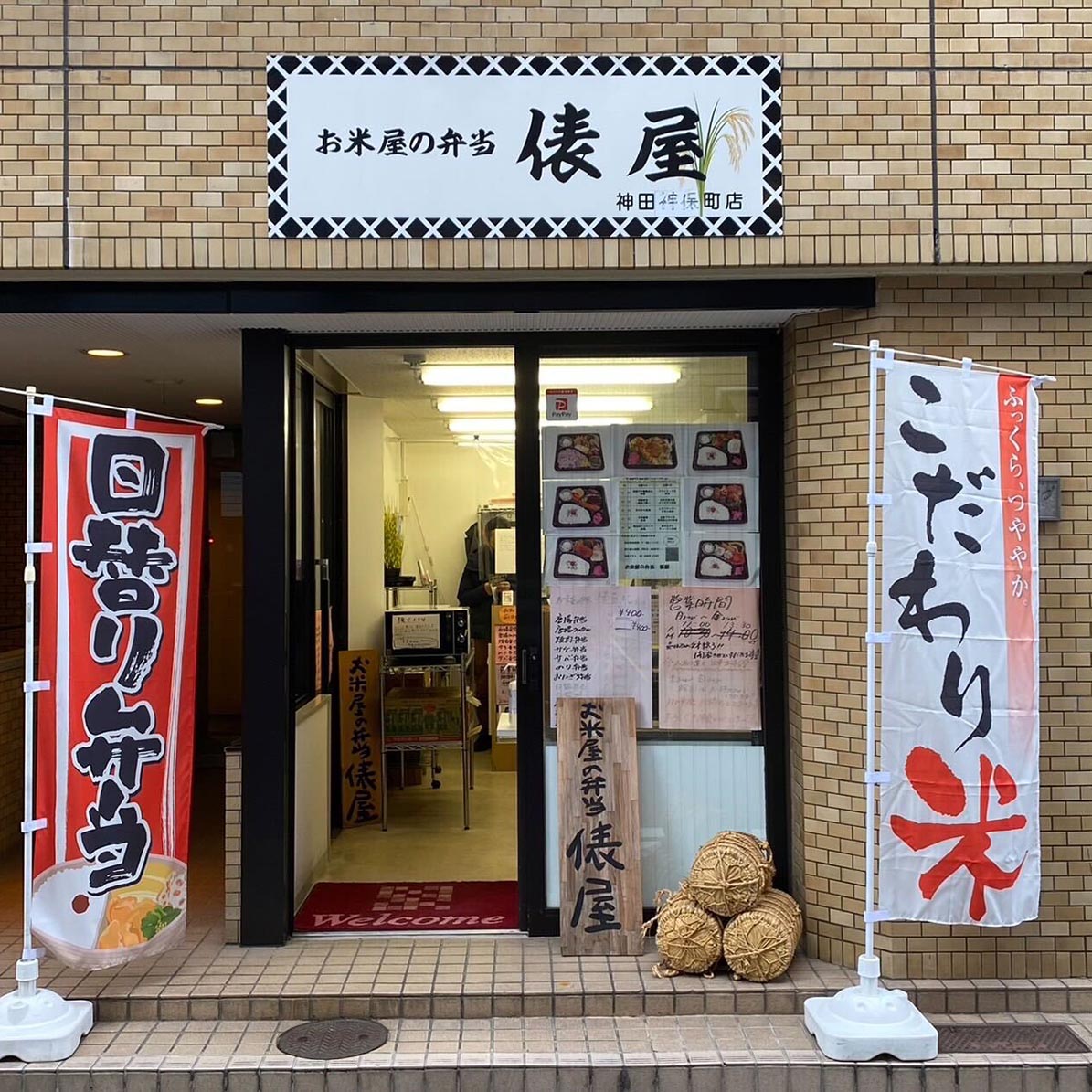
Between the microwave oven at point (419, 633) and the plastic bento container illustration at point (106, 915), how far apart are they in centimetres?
317

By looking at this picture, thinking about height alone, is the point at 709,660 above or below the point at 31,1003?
above

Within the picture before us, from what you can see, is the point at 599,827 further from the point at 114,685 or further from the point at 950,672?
the point at 114,685

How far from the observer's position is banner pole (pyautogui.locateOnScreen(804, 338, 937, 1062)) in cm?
451

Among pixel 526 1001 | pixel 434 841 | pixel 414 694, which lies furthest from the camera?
pixel 414 694

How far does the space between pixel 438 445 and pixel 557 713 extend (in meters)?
5.75

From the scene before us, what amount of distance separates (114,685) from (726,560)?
3.16 m

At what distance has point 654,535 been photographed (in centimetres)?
593

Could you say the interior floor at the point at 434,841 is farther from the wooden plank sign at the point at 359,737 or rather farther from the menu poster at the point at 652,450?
the menu poster at the point at 652,450

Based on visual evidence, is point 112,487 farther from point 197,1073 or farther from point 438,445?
point 438,445

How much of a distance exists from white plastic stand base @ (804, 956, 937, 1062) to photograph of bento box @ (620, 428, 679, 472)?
2685 millimetres

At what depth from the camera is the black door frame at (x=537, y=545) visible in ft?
19.2

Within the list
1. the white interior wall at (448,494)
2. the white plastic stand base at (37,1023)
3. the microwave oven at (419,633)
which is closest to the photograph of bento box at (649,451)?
the microwave oven at (419,633)

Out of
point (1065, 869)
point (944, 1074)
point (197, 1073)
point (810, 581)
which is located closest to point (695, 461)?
point (810, 581)

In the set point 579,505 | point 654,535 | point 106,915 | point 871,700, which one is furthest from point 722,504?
point 106,915
